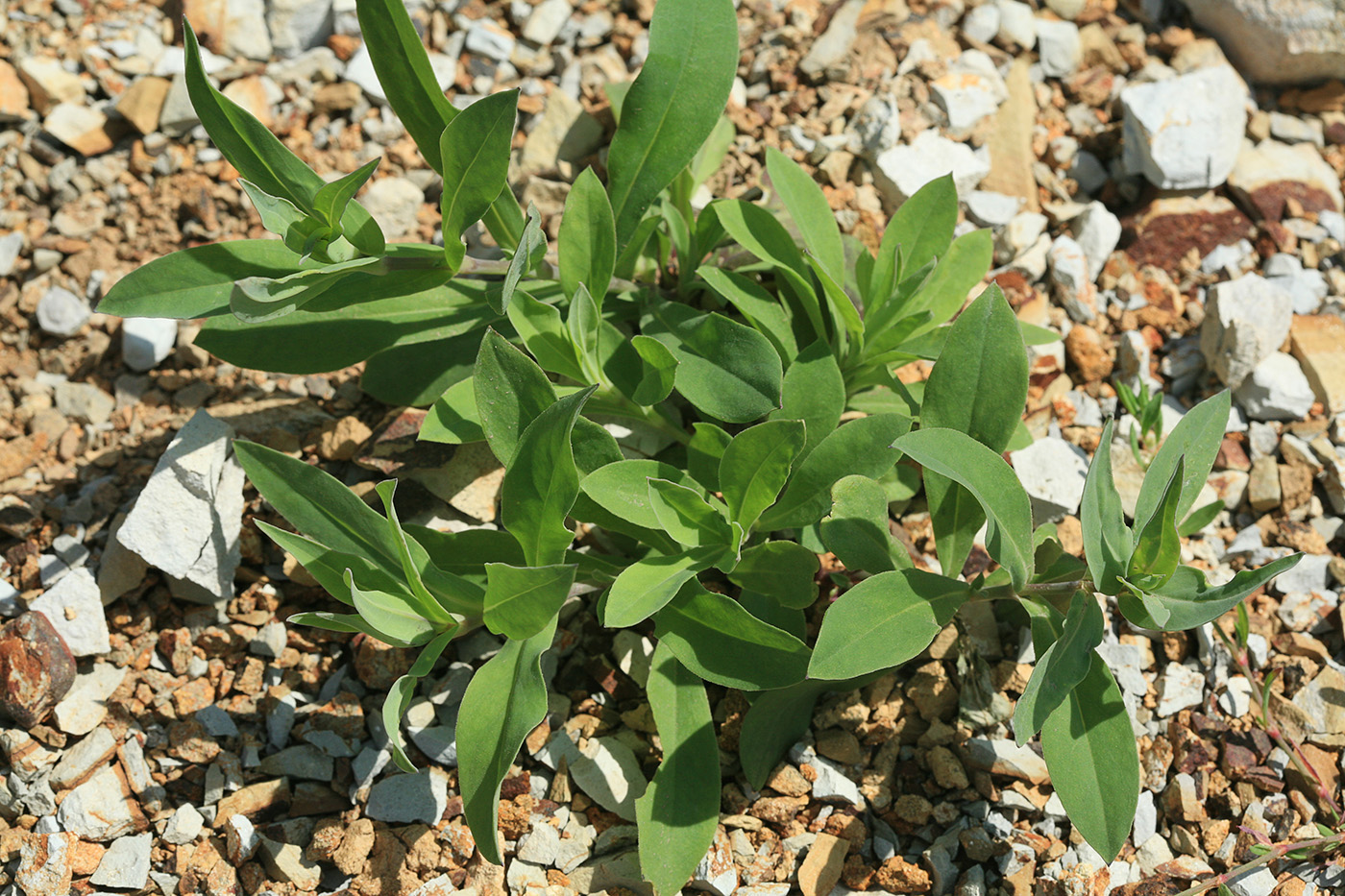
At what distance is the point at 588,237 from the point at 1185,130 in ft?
8.29

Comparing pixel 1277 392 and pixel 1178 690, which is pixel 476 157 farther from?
pixel 1277 392

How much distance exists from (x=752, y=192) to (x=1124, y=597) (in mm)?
1826

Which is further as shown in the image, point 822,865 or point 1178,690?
point 1178,690

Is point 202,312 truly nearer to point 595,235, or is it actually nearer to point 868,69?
point 595,235

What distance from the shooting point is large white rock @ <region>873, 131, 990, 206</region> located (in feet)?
12.6

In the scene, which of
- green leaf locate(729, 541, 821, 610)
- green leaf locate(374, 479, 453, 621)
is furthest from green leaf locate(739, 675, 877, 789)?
green leaf locate(374, 479, 453, 621)

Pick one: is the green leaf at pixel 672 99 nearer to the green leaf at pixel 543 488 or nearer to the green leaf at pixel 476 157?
the green leaf at pixel 476 157

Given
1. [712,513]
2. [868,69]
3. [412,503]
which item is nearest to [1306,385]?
[868,69]

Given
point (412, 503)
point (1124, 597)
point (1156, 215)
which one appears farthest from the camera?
point (1156, 215)

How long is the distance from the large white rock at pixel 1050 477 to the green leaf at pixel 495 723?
1.65m

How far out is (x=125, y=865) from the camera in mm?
2748

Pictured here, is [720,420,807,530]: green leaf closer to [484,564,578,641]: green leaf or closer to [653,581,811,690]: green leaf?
[653,581,811,690]: green leaf

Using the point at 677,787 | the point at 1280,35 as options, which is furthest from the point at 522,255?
the point at 1280,35

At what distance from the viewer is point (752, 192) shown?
139 inches
